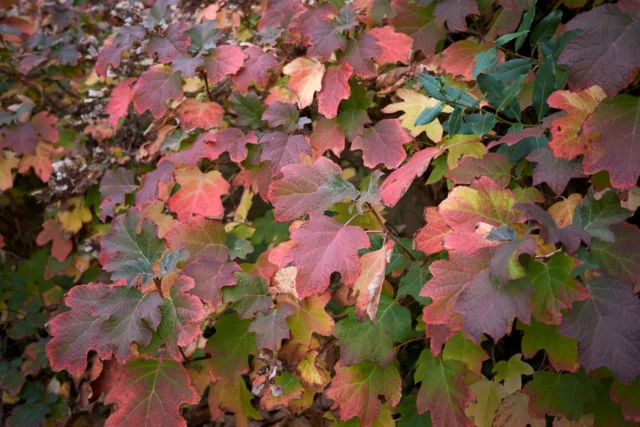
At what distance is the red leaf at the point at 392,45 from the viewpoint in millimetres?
1641

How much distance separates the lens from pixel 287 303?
56.3 inches

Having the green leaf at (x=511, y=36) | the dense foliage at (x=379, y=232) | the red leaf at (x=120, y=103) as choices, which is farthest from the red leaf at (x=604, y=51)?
the red leaf at (x=120, y=103)

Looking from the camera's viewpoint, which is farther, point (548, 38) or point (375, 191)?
point (548, 38)

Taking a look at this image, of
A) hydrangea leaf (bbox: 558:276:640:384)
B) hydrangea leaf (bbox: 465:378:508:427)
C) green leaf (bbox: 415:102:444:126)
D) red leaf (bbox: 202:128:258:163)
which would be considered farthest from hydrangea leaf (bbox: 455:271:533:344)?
red leaf (bbox: 202:128:258:163)

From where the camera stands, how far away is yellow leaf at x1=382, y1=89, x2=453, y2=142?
5.32 ft

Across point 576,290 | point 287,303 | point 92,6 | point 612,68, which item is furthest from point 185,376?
point 92,6

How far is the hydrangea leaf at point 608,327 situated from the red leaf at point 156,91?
1269 mm

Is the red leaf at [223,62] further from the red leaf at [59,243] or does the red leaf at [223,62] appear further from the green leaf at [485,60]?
the red leaf at [59,243]

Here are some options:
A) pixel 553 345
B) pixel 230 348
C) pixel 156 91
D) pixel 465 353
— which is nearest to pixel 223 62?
pixel 156 91

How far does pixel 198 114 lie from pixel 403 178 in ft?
2.60

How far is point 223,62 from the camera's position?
1.72 m

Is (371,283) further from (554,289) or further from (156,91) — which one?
(156,91)

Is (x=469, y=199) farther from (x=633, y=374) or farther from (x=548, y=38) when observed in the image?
(x=548, y=38)

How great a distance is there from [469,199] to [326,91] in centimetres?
62
